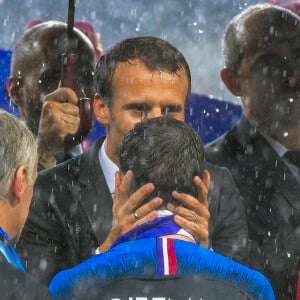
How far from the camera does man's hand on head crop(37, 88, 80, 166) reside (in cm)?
404

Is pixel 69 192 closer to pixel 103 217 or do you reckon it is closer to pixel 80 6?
pixel 103 217

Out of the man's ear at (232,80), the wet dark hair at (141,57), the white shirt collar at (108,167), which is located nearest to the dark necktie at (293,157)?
the man's ear at (232,80)

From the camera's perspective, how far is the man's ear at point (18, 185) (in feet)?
8.74

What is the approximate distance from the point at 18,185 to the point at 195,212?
435 millimetres

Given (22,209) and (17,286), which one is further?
(22,209)

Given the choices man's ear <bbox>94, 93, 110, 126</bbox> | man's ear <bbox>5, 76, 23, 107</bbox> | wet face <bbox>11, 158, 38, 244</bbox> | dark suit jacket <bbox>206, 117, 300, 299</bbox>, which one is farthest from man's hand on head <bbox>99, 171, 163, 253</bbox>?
man's ear <bbox>5, 76, 23, 107</bbox>

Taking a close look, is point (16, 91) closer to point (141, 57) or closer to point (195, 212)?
point (141, 57)

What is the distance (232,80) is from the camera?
4.19 meters

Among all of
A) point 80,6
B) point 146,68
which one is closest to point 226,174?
point 146,68

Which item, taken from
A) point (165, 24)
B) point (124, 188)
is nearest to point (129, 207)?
point (124, 188)

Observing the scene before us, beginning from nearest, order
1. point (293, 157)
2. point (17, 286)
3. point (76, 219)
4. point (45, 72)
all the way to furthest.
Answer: point (17, 286) → point (76, 219) → point (293, 157) → point (45, 72)

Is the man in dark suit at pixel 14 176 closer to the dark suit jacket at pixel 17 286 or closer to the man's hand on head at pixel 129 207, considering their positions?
the dark suit jacket at pixel 17 286

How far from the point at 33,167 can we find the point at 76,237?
1.69ft

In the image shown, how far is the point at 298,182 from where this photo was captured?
3939mm
